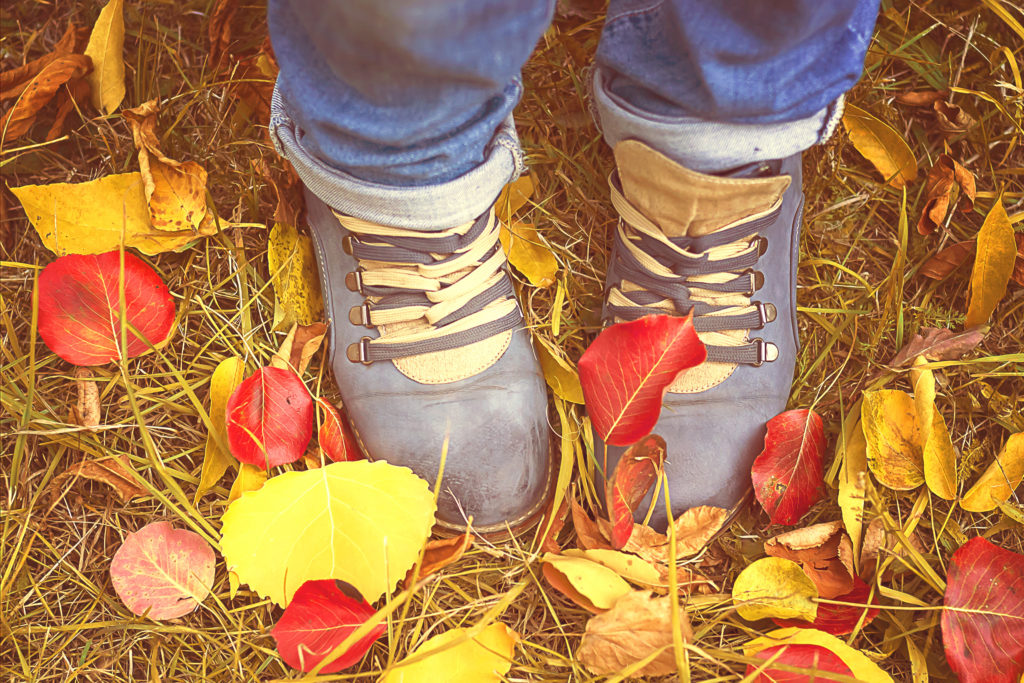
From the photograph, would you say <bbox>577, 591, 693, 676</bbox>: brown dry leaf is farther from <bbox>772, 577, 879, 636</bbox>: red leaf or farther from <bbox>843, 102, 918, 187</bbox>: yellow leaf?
<bbox>843, 102, 918, 187</bbox>: yellow leaf

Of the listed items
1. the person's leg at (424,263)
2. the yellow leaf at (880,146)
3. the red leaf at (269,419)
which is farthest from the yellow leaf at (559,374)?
the yellow leaf at (880,146)

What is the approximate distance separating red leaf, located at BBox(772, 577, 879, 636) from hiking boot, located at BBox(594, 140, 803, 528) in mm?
150

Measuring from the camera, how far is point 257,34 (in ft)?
3.15

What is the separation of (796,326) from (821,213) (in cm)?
19

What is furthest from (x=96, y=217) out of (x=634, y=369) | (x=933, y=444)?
(x=933, y=444)

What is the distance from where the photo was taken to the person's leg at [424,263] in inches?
22.6

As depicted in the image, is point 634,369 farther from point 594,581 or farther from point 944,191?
point 944,191

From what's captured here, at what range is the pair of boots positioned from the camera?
813 millimetres

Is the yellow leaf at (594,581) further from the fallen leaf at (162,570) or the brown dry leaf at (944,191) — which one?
the brown dry leaf at (944,191)

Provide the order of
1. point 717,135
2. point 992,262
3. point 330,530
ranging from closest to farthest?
1. point 717,135
2. point 330,530
3. point 992,262

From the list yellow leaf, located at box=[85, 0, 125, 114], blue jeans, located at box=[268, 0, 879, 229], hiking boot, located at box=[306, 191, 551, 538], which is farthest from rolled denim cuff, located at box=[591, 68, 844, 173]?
yellow leaf, located at box=[85, 0, 125, 114]

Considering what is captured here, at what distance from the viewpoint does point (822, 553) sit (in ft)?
2.78

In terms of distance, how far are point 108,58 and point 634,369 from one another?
2.61 ft

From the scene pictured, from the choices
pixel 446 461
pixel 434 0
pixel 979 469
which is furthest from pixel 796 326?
pixel 434 0
